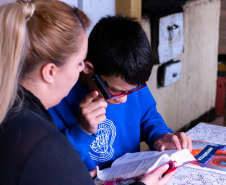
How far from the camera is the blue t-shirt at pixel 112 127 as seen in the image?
1.47 m

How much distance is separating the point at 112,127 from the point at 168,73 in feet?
5.89

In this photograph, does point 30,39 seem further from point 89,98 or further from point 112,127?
point 112,127

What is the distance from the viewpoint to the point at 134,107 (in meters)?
1.69

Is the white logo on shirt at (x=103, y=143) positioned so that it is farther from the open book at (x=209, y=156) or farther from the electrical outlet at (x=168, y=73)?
the electrical outlet at (x=168, y=73)

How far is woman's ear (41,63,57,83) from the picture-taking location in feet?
3.25

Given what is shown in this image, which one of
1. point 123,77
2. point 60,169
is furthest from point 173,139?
point 60,169

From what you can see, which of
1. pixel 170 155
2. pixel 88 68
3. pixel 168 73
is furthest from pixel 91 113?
pixel 168 73

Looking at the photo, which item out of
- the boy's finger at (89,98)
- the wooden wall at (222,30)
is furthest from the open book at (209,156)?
the wooden wall at (222,30)

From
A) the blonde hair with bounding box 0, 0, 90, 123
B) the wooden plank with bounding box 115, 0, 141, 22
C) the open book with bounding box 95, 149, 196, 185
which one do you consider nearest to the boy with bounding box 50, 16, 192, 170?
the open book with bounding box 95, 149, 196, 185

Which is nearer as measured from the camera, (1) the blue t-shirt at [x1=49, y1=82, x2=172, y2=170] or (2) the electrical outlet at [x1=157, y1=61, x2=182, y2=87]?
(1) the blue t-shirt at [x1=49, y1=82, x2=172, y2=170]

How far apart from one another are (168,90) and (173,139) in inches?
76.8

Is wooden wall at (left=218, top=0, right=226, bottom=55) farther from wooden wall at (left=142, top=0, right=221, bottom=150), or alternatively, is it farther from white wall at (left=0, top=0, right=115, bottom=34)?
white wall at (left=0, top=0, right=115, bottom=34)

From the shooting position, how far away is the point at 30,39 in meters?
0.97

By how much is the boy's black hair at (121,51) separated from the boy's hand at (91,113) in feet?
0.39
